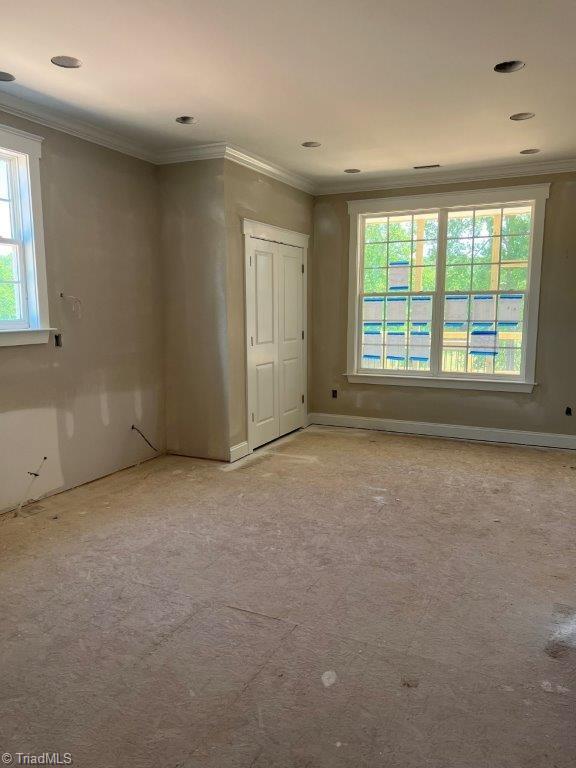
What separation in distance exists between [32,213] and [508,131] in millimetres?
3533

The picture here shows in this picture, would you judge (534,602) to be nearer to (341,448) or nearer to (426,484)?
(426,484)

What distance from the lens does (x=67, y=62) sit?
2869mm

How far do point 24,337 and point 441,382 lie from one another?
4.01 m

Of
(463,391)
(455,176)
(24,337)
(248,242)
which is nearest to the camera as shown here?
(24,337)

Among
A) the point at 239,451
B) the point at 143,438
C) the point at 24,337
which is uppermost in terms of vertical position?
the point at 24,337

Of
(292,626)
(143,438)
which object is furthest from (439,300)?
(292,626)

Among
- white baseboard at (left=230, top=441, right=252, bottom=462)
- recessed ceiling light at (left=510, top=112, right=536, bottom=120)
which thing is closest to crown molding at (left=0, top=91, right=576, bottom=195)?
recessed ceiling light at (left=510, top=112, right=536, bottom=120)

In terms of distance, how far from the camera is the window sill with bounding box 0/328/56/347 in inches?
134

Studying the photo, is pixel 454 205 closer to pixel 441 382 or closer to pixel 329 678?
pixel 441 382

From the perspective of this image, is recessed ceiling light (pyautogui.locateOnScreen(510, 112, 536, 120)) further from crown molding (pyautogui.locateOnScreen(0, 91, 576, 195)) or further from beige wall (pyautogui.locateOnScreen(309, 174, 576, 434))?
beige wall (pyautogui.locateOnScreen(309, 174, 576, 434))

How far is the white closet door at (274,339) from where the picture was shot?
4949mm

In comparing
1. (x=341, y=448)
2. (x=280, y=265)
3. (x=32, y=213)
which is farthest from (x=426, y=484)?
(x=32, y=213)

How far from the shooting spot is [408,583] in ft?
8.82

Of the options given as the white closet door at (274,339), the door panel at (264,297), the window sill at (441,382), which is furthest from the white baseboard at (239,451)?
the window sill at (441,382)
